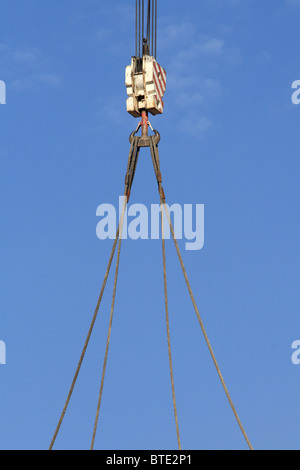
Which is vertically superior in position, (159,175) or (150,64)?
(150,64)

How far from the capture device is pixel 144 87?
1318cm

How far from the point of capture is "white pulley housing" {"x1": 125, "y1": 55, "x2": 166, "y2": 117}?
517 inches

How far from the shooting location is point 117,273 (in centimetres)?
1254

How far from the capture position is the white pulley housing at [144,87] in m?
13.1

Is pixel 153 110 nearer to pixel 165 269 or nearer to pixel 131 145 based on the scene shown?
pixel 131 145
